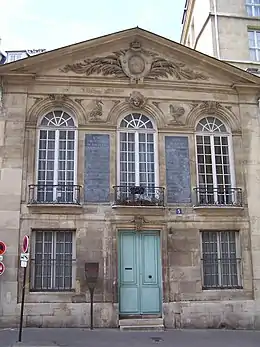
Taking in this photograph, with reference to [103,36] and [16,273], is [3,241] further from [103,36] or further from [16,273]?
[103,36]

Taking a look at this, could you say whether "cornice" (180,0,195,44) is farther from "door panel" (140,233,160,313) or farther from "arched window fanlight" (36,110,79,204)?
"door panel" (140,233,160,313)

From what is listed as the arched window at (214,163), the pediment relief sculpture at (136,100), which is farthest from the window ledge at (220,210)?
the pediment relief sculpture at (136,100)

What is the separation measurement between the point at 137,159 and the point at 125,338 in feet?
16.7

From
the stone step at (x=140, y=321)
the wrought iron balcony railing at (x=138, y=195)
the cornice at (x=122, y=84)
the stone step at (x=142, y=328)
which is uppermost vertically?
the cornice at (x=122, y=84)

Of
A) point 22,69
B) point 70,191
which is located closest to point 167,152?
point 70,191

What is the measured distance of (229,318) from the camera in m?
11.4

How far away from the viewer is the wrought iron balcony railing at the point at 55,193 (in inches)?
460

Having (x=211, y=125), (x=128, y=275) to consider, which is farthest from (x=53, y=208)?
(x=211, y=125)

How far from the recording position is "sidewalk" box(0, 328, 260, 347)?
30.0 ft

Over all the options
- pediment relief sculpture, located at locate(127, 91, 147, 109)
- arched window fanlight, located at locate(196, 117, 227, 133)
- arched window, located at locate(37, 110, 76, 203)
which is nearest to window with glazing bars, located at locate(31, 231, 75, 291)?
arched window, located at locate(37, 110, 76, 203)

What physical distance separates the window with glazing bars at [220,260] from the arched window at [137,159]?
2.12 metres

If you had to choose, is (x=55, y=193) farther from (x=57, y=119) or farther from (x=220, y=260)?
(x=220, y=260)

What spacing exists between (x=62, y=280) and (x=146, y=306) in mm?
2422

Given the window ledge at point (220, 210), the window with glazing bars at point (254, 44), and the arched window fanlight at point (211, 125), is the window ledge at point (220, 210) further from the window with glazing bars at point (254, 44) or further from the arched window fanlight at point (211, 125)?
the window with glazing bars at point (254, 44)
